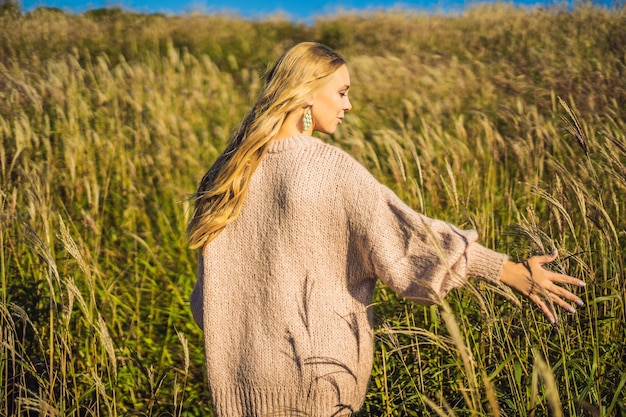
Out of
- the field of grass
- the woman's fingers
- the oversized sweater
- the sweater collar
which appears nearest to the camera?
the woman's fingers

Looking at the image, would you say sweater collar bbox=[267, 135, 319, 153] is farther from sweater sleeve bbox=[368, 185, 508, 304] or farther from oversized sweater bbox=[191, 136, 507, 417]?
sweater sleeve bbox=[368, 185, 508, 304]

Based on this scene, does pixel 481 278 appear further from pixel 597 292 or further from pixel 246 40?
pixel 246 40

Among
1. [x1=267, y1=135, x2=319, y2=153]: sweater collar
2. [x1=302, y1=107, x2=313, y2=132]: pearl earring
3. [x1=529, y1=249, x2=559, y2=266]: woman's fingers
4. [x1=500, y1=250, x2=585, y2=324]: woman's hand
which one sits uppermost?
[x1=302, y1=107, x2=313, y2=132]: pearl earring

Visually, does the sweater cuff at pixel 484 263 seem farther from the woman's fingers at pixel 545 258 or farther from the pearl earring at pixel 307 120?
the pearl earring at pixel 307 120

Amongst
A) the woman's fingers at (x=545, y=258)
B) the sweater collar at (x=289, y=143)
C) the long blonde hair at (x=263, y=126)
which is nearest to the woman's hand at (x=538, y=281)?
the woman's fingers at (x=545, y=258)

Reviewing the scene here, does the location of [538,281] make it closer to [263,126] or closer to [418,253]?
[418,253]

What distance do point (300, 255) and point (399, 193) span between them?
2001 millimetres

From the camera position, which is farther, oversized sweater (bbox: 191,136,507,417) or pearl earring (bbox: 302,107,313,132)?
pearl earring (bbox: 302,107,313,132)

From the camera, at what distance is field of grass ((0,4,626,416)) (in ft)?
6.42

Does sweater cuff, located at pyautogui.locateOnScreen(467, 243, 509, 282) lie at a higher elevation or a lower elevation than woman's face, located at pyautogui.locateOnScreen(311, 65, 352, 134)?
lower

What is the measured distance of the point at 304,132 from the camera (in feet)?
6.42

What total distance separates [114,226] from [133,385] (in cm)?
156

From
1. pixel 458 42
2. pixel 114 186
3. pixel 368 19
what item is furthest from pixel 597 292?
pixel 368 19

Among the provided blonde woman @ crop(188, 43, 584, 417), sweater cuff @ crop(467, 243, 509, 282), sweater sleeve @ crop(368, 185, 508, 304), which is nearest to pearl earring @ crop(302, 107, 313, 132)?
blonde woman @ crop(188, 43, 584, 417)
